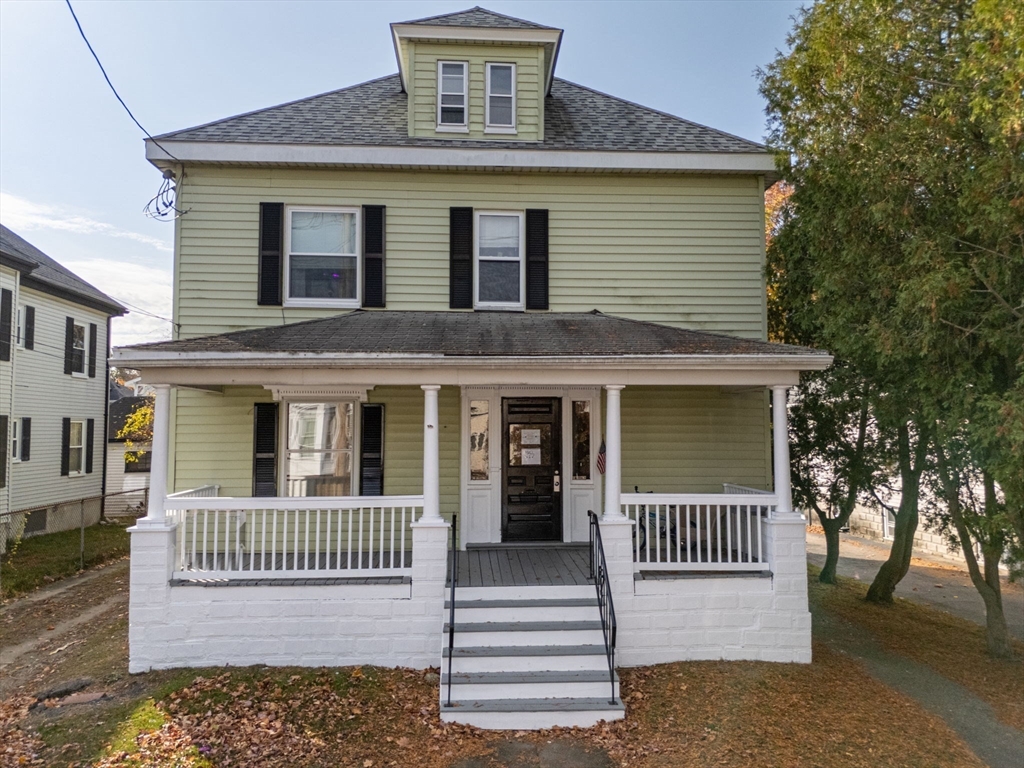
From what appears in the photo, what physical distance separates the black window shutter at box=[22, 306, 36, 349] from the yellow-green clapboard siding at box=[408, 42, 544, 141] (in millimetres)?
13226

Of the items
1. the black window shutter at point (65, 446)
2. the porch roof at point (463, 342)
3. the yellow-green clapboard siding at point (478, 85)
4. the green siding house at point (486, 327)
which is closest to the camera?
the porch roof at point (463, 342)

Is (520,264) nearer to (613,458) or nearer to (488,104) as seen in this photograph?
(488,104)

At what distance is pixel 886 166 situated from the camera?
22.9 ft

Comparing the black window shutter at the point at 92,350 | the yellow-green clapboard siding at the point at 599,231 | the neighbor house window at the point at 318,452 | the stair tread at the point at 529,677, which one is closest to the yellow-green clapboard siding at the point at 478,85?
the yellow-green clapboard siding at the point at 599,231

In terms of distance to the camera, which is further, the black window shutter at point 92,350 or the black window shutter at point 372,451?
the black window shutter at point 92,350

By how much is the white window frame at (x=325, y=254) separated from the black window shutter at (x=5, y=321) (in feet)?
34.8

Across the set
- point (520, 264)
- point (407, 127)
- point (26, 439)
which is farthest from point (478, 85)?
point (26, 439)

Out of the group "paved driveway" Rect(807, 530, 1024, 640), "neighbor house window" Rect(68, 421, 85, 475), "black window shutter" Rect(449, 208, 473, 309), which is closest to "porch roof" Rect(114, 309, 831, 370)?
"black window shutter" Rect(449, 208, 473, 309)

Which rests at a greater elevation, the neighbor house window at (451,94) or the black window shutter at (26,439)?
the neighbor house window at (451,94)

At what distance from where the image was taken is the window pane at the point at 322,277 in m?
9.06

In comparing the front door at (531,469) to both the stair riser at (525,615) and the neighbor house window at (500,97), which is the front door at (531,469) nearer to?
the stair riser at (525,615)

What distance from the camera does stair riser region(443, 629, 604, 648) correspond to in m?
6.41

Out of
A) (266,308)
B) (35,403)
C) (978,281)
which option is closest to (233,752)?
(266,308)

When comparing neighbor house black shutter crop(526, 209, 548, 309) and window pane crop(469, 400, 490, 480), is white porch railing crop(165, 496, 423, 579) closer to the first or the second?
window pane crop(469, 400, 490, 480)
